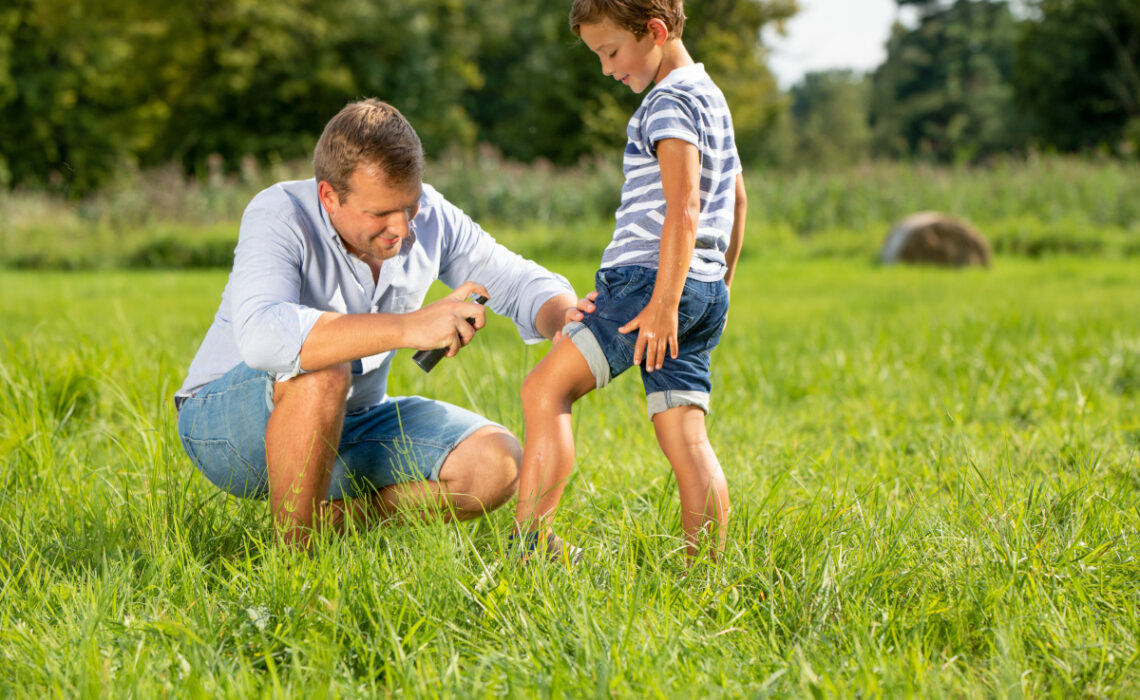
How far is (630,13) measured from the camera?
7.54ft

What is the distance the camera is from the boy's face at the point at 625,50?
235 centimetres

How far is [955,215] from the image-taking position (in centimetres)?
1460

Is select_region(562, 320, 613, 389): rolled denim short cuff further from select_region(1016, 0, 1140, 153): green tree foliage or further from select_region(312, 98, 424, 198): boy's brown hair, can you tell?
select_region(1016, 0, 1140, 153): green tree foliage

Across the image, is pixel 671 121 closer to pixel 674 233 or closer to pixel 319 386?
pixel 674 233

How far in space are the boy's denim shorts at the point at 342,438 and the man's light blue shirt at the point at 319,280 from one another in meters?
0.07

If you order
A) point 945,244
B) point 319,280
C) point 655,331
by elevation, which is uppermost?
point 319,280

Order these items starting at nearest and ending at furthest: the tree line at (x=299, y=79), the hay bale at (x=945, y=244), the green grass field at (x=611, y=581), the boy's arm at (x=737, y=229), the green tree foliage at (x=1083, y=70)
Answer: the green grass field at (x=611, y=581) → the boy's arm at (x=737, y=229) → the hay bale at (x=945, y=244) → the tree line at (x=299, y=79) → the green tree foliage at (x=1083, y=70)

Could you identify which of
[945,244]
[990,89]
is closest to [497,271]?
[945,244]

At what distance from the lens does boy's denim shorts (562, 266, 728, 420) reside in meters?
2.37

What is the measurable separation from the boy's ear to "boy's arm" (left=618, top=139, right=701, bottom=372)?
27 centimetres

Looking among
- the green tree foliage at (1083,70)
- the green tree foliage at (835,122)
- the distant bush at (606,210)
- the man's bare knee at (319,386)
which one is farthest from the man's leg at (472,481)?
Answer: the green tree foliage at (835,122)

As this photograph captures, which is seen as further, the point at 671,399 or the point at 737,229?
the point at 737,229

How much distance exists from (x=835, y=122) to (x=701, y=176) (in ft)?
174

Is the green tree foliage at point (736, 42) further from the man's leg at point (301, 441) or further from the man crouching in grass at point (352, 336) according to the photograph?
the man's leg at point (301, 441)
